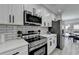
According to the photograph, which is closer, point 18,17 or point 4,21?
point 4,21

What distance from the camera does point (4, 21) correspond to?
1257 millimetres

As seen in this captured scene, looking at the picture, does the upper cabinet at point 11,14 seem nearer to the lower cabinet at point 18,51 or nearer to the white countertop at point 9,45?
the white countertop at point 9,45

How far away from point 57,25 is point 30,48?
9.03 ft

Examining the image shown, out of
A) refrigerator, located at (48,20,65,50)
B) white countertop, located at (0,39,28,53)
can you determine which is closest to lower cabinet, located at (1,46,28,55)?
white countertop, located at (0,39,28,53)

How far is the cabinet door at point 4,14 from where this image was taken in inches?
47.8

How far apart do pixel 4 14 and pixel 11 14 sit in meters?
0.17

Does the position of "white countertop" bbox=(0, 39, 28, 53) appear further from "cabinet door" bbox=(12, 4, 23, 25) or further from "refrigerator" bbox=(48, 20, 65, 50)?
"refrigerator" bbox=(48, 20, 65, 50)

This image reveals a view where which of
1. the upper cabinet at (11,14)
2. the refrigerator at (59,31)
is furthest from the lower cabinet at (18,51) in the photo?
the refrigerator at (59,31)

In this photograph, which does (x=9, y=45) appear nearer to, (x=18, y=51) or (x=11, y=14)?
(x=18, y=51)

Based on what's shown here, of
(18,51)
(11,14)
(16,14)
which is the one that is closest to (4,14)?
(11,14)

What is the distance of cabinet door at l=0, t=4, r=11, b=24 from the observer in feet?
3.99
